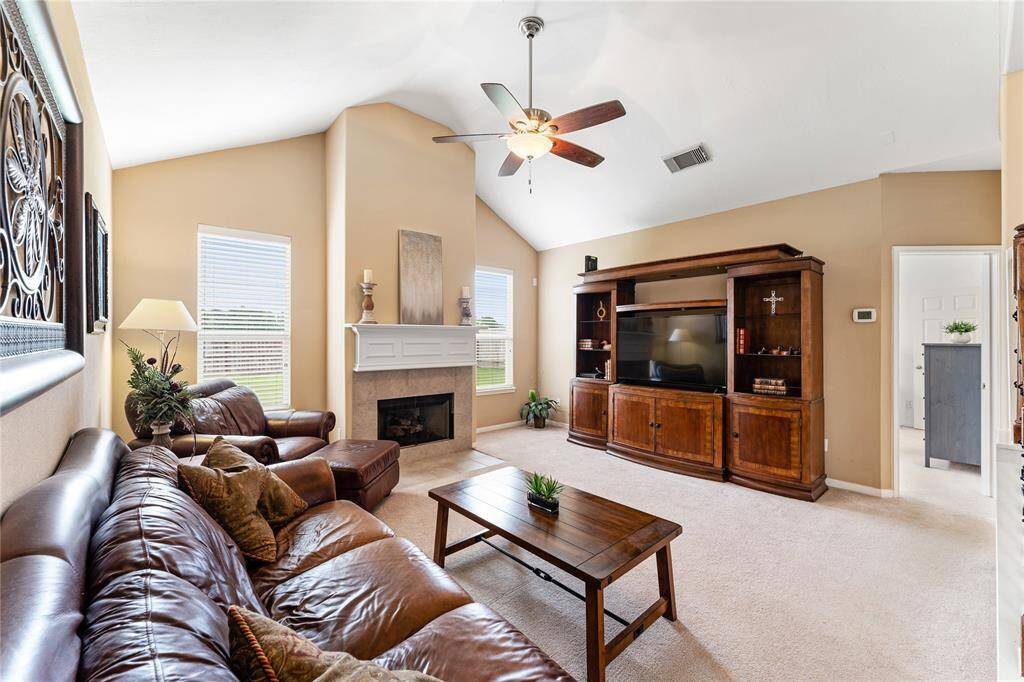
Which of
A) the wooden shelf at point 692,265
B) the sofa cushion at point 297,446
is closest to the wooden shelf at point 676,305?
the wooden shelf at point 692,265

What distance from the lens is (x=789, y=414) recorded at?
3.80 metres

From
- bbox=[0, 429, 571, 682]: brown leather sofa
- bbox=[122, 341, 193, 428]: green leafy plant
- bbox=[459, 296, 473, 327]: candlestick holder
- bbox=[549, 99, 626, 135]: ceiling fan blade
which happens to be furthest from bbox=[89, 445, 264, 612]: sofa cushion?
→ bbox=[459, 296, 473, 327]: candlestick holder

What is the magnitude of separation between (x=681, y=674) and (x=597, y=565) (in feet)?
1.93

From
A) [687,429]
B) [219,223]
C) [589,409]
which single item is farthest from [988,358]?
[219,223]

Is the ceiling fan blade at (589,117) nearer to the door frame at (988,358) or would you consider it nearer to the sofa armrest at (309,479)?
the sofa armrest at (309,479)

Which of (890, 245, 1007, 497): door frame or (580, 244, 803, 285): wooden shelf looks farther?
(580, 244, 803, 285): wooden shelf

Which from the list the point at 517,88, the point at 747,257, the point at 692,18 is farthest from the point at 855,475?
the point at 517,88

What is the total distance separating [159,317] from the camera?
3.05 metres

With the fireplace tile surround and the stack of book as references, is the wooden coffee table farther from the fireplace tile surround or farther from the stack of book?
the stack of book

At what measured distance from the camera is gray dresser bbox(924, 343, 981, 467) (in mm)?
4504

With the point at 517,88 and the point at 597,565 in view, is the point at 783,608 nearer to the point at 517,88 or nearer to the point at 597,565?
the point at 597,565

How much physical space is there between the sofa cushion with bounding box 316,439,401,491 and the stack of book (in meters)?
3.36

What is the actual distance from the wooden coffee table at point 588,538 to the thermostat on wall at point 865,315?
10.0 ft

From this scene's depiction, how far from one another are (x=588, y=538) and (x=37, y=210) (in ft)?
7.35
